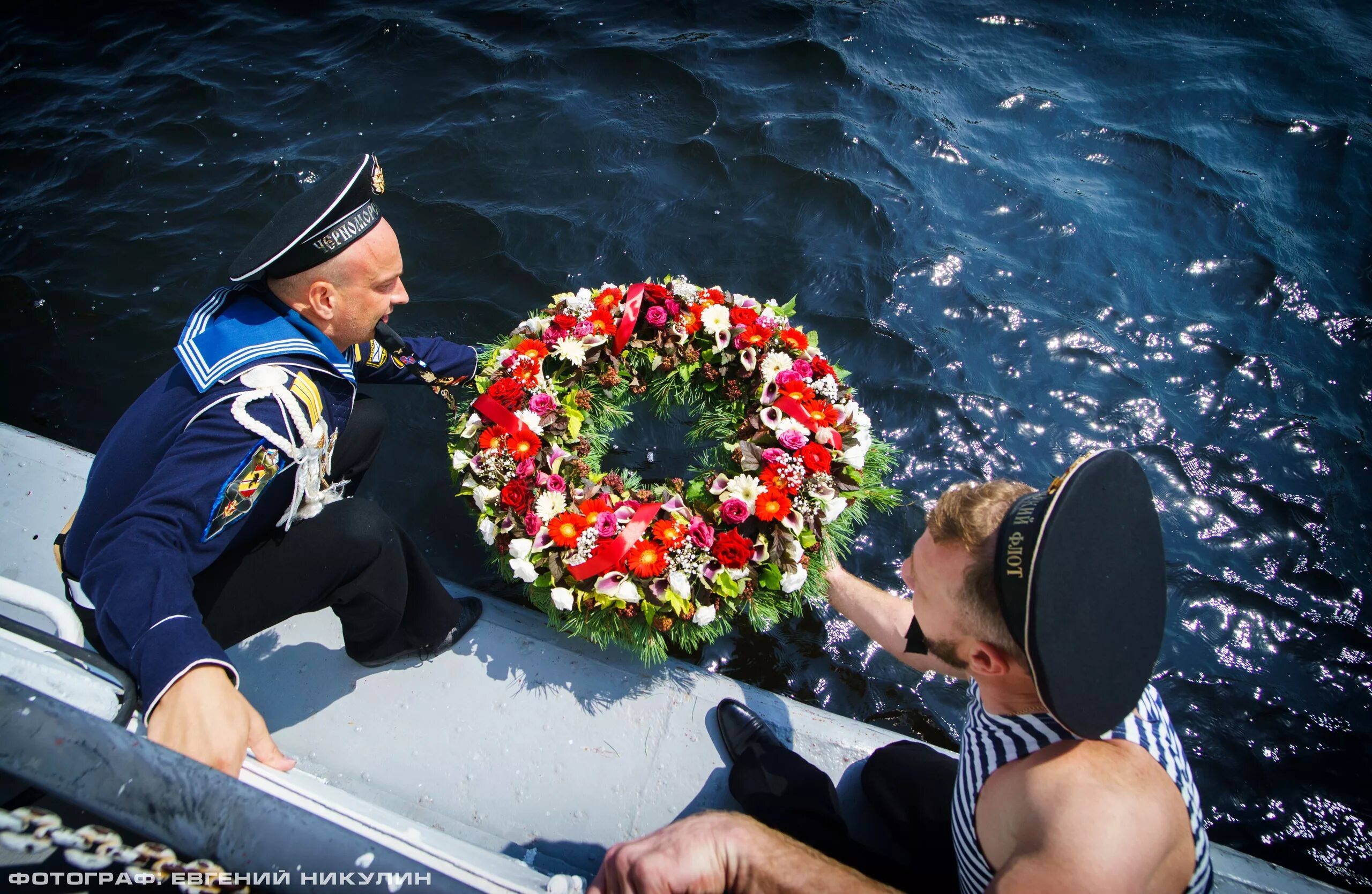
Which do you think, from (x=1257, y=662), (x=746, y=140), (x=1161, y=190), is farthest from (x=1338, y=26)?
(x=1257, y=662)

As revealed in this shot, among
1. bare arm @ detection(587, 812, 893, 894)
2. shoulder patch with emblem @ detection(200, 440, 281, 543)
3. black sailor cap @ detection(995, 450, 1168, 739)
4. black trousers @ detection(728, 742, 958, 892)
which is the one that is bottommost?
black trousers @ detection(728, 742, 958, 892)

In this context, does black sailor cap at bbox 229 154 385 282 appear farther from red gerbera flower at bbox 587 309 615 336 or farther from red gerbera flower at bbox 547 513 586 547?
red gerbera flower at bbox 547 513 586 547

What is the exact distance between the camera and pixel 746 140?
227 inches

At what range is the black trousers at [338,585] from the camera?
2391 millimetres

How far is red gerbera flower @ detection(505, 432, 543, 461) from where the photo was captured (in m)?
2.91

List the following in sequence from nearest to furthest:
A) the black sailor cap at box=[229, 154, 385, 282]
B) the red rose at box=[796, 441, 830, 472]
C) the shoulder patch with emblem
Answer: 1. the shoulder patch with emblem
2. the black sailor cap at box=[229, 154, 385, 282]
3. the red rose at box=[796, 441, 830, 472]

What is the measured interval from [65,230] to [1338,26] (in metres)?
11.5

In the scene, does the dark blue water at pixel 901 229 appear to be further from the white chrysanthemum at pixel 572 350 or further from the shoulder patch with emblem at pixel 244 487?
the shoulder patch with emblem at pixel 244 487

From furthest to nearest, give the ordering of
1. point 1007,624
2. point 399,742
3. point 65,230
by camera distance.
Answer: point 65,230, point 399,742, point 1007,624

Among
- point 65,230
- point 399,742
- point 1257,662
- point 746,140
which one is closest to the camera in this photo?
point 399,742

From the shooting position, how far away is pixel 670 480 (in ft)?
10.3

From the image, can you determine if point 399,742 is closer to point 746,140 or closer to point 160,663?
point 160,663

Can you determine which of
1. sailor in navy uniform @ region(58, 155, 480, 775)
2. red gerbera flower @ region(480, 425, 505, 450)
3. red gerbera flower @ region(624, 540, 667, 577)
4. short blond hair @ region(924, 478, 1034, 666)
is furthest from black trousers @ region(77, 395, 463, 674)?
short blond hair @ region(924, 478, 1034, 666)

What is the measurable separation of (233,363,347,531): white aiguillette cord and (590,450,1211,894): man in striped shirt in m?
1.52
